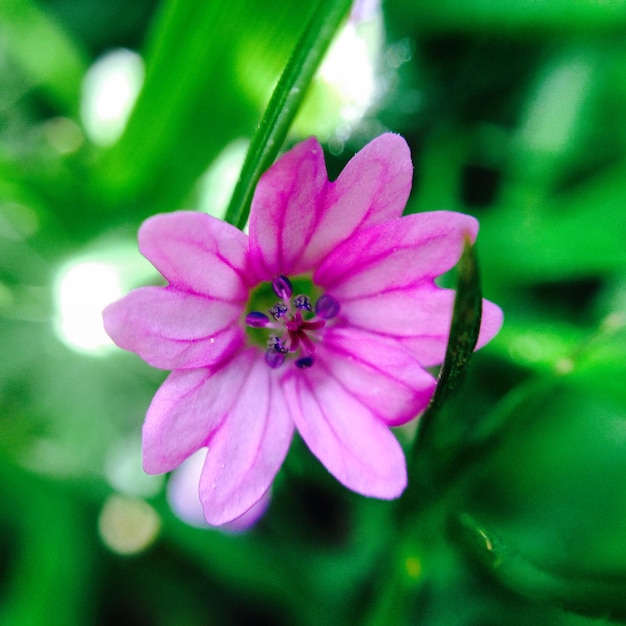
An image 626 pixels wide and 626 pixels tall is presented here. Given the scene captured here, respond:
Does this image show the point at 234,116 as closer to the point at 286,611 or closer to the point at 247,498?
the point at 247,498

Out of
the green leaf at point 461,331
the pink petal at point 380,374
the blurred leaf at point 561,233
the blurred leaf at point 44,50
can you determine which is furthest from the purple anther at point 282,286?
the blurred leaf at point 44,50

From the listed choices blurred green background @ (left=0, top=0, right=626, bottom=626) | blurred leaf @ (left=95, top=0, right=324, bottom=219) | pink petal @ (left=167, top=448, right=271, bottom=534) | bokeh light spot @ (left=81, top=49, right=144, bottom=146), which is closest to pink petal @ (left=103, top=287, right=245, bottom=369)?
blurred green background @ (left=0, top=0, right=626, bottom=626)

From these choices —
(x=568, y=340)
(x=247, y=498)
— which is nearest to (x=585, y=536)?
(x=568, y=340)

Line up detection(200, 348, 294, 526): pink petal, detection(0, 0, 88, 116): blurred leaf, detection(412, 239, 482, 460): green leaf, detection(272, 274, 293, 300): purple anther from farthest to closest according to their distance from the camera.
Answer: detection(0, 0, 88, 116): blurred leaf → detection(272, 274, 293, 300): purple anther → detection(200, 348, 294, 526): pink petal → detection(412, 239, 482, 460): green leaf

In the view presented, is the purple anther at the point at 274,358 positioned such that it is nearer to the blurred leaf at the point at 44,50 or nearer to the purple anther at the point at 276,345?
the purple anther at the point at 276,345

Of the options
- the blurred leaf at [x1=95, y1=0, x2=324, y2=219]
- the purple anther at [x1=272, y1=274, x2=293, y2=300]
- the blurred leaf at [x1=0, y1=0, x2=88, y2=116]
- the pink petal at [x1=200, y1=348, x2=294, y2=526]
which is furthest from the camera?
the blurred leaf at [x1=0, y1=0, x2=88, y2=116]

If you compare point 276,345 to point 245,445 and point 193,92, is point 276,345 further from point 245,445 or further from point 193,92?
point 193,92

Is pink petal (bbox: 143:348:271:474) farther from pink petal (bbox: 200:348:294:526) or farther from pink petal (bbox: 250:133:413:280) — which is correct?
pink petal (bbox: 250:133:413:280)

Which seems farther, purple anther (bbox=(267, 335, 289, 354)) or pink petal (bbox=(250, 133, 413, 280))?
purple anther (bbox=(267, 335, 289, 354))
